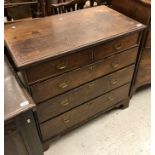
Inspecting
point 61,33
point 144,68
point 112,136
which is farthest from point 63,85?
point 144,68

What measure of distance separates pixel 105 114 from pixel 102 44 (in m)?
0.80

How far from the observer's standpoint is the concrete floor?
4.89 ft

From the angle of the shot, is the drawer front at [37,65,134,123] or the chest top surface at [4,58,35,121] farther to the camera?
the drawer front at [37,65,134,123]

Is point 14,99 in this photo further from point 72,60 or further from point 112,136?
point 112,136

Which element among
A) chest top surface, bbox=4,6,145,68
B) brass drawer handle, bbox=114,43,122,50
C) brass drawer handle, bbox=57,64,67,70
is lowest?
brass drawer handle, bbox=57,64,67,70

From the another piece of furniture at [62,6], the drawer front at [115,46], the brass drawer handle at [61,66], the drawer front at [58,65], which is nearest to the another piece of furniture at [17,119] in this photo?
the drawer front at [58,65]

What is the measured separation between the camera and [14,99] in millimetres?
785

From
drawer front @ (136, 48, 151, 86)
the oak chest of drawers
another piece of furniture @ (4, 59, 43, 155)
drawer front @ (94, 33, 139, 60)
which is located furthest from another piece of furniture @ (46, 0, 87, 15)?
another piece of furniture @ (4, 59, 43, 155)

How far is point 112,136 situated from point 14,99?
106cm

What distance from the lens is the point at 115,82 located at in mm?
1492

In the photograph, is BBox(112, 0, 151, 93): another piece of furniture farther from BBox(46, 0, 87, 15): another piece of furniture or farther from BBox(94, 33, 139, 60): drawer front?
BBox(46, 0, 87, 15): another piece of furniture

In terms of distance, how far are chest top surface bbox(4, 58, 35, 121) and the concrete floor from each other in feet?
2.79
